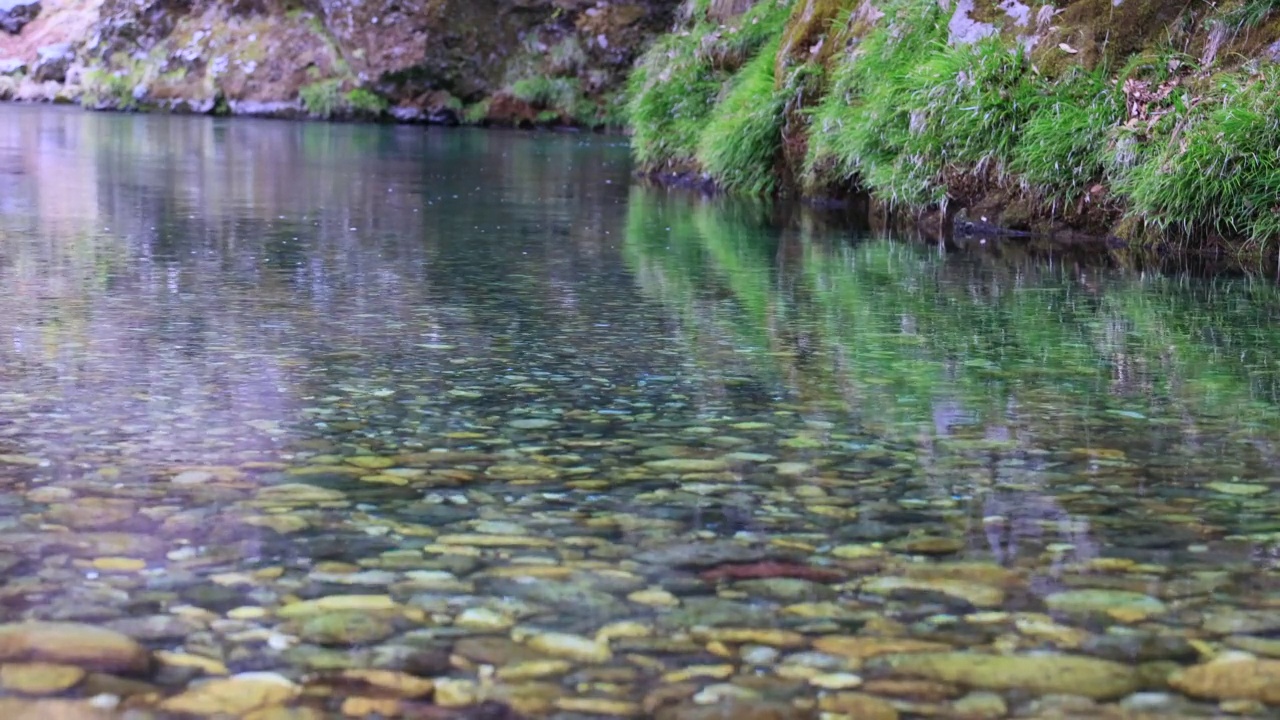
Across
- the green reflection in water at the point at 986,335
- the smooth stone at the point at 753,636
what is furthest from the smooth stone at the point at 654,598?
the green reflection in water at the point at 986,335

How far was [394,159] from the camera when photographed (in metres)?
14.8

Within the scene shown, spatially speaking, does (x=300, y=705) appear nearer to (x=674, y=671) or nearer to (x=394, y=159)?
(x=674, y=671)

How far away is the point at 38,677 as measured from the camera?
6.00 ft

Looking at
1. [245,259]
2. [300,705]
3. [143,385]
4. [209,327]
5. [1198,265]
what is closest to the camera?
[300,705]

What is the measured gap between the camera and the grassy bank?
7172 mm

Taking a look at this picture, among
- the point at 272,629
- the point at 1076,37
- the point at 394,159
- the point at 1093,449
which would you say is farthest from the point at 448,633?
the point at 394,159

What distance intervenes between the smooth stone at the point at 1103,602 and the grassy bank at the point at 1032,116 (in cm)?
534

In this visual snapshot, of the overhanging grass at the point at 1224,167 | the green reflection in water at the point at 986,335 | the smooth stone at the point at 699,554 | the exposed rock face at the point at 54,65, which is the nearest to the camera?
the smooth stone at the point at 699,554

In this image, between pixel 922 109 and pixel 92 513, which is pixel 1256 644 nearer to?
pixel 92 513

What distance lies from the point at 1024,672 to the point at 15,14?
33.9 meters

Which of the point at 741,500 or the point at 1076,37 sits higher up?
the point at 1076,37

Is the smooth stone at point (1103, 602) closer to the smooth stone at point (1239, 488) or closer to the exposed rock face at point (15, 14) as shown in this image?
the smooth stone at point (1239, 488)

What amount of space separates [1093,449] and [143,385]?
227 centimetres

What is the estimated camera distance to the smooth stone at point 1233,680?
1854 millimetres
